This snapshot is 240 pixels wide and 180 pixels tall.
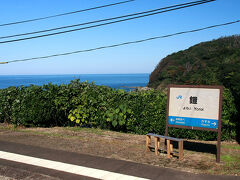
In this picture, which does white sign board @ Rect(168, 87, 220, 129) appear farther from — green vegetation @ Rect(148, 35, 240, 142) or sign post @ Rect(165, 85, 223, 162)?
green vegetation @ Rect(148, 35, 240, 142)

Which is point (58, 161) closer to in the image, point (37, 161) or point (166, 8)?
point (37, 161)

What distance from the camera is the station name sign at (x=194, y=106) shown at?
6.33 m

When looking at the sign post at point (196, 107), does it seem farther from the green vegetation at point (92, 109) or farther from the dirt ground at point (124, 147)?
the green vegetation at point (92, 109)

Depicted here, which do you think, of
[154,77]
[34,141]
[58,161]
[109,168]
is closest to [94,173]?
[109,168]

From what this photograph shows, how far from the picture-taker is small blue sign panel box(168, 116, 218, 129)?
6.31m

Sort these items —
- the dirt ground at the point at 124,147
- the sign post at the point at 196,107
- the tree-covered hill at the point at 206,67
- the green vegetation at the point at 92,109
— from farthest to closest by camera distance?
the tree-covered hill at the point at 206,67
the green vegetation at the point at 92,109
the sign post at the point at 196,107
the dirt ground at the point at 124,147

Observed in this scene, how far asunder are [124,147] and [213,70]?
78.8 feet

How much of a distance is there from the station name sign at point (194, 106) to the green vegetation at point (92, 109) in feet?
5.96

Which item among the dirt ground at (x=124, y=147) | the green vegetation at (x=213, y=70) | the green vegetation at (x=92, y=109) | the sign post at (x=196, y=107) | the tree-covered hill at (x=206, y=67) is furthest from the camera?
the tree-covered hill at (x=206, y=67)

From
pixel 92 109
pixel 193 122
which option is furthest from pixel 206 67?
pixel 193 122

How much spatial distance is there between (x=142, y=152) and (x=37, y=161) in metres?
2.70

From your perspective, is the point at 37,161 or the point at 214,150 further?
the point at 214,150

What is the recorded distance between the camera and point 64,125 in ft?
36.3

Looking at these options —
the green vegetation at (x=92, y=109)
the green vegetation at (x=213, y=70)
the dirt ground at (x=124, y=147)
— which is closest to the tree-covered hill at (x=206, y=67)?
the green vegetation at (x=213, y=70)
